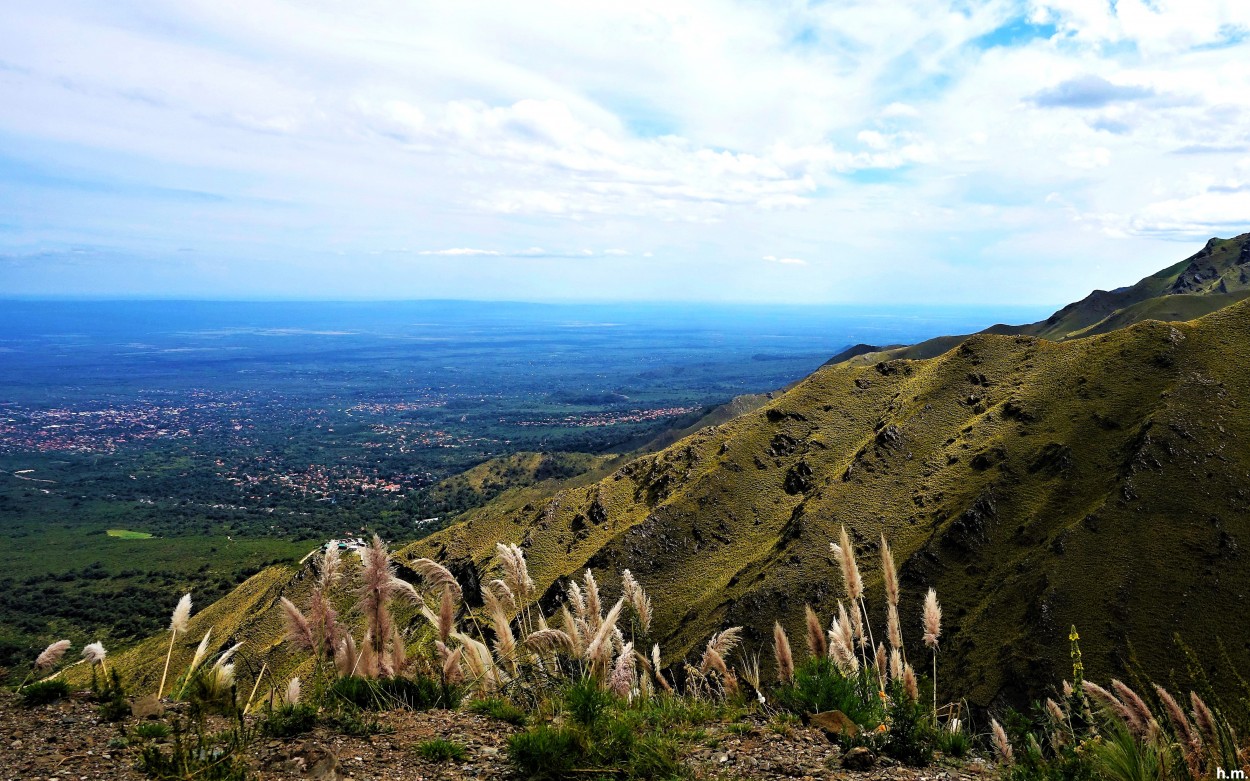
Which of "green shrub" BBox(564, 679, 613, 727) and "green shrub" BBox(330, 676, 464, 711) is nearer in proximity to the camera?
"green shrub" BBox(564, 679, 613, 727)

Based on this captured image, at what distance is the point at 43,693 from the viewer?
6.94 meters

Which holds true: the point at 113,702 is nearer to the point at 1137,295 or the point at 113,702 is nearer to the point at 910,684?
the point at 910,684

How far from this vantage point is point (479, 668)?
27.2 feet

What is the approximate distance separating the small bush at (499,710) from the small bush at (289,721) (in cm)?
176

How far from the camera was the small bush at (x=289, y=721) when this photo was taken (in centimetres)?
614

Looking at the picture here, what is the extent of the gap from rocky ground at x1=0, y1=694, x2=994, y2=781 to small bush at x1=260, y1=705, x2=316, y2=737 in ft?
0.35

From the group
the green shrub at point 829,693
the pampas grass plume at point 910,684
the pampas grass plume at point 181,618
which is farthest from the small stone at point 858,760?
the pampas grass plume at point 181,618

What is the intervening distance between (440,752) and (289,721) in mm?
1492

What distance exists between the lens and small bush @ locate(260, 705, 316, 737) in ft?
20.1

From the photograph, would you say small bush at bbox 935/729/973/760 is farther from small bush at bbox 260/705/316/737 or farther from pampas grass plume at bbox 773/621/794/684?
small bush at bbox 260/705/316/737

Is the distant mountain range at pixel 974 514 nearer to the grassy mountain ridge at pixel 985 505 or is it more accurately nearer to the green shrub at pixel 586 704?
the grassy mountain ridge at pixel 985 505

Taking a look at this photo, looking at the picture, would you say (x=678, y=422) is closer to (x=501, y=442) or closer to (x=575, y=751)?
(x=501, y=442)

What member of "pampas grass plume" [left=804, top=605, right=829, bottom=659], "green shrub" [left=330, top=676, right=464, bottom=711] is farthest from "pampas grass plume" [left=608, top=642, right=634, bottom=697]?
"pampas grass plume" [left=804, top=605, right=829, bottom=659]

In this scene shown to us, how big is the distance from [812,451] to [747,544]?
1071cm
